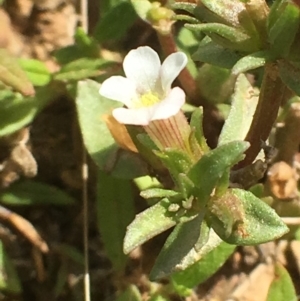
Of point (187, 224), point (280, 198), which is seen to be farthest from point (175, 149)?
point (280, 198)

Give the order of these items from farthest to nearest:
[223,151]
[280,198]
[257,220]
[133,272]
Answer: [133,272] → [280,198] → [257,220] → [223,151]

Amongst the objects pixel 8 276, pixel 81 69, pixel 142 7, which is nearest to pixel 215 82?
pixel 142 7

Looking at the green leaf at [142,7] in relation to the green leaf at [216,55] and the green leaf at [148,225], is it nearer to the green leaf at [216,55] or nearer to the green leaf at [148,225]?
the green leaf at [216,55]

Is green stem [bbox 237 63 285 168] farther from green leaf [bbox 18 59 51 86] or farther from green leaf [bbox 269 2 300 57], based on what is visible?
green leaf [bbox 18 59 51 86]

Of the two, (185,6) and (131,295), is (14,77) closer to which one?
(185,6)

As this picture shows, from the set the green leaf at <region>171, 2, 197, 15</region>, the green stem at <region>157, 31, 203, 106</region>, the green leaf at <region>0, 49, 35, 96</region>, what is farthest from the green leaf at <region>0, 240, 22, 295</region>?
the green leaf at <region>171, 2, 197, 15</region>

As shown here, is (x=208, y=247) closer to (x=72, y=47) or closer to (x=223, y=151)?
(x=223, y=151)

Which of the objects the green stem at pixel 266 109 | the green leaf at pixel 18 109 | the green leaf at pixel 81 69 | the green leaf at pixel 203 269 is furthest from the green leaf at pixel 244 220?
the green leaf at pixel 18 109
